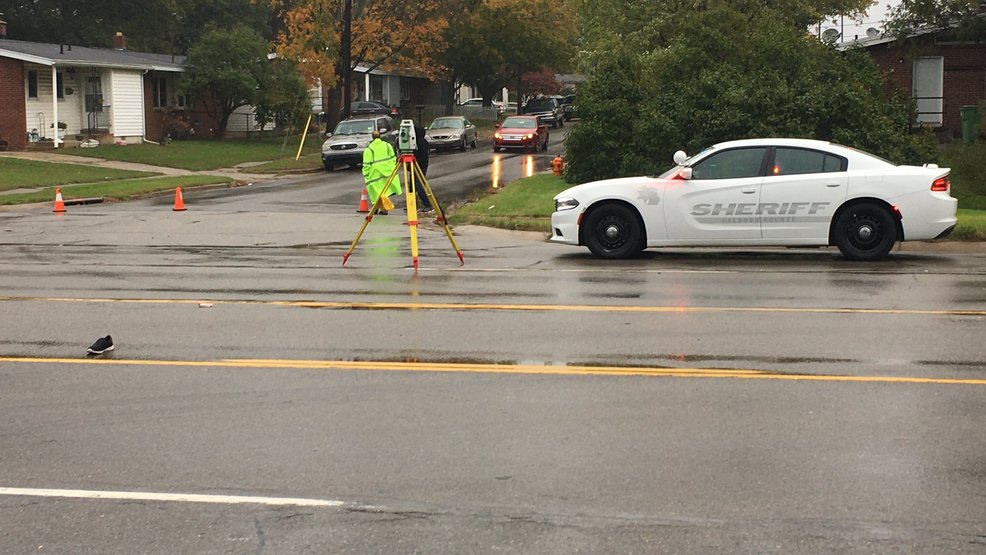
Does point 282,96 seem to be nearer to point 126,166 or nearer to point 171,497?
point 126,166

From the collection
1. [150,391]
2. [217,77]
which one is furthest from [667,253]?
[217,77]

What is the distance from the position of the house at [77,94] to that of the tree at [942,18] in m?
28.2

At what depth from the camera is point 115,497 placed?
5.66m

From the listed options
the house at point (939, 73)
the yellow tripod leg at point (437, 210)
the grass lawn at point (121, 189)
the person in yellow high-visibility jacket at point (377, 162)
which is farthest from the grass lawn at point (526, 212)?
the house at point (939, 73)

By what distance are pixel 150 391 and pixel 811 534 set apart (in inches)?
182

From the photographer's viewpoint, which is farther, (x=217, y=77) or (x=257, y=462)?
(x=217, y=77)

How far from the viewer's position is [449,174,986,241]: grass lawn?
17578mm

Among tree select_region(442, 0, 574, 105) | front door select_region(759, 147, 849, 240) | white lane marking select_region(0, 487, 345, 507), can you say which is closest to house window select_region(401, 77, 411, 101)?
tree select_region(442, 0, 574, 105)

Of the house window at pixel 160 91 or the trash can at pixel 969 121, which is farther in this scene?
the house window at pixel 160 91

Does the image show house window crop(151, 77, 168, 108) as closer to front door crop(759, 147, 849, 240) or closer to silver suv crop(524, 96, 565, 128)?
silver suv crop(524, 96, 565, 128)

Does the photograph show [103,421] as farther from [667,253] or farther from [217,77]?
[217,77]

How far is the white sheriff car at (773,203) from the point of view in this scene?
14727mm

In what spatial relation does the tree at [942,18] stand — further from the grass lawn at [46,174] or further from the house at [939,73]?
the grass lawn at [46,174]

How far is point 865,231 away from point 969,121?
18.7m
